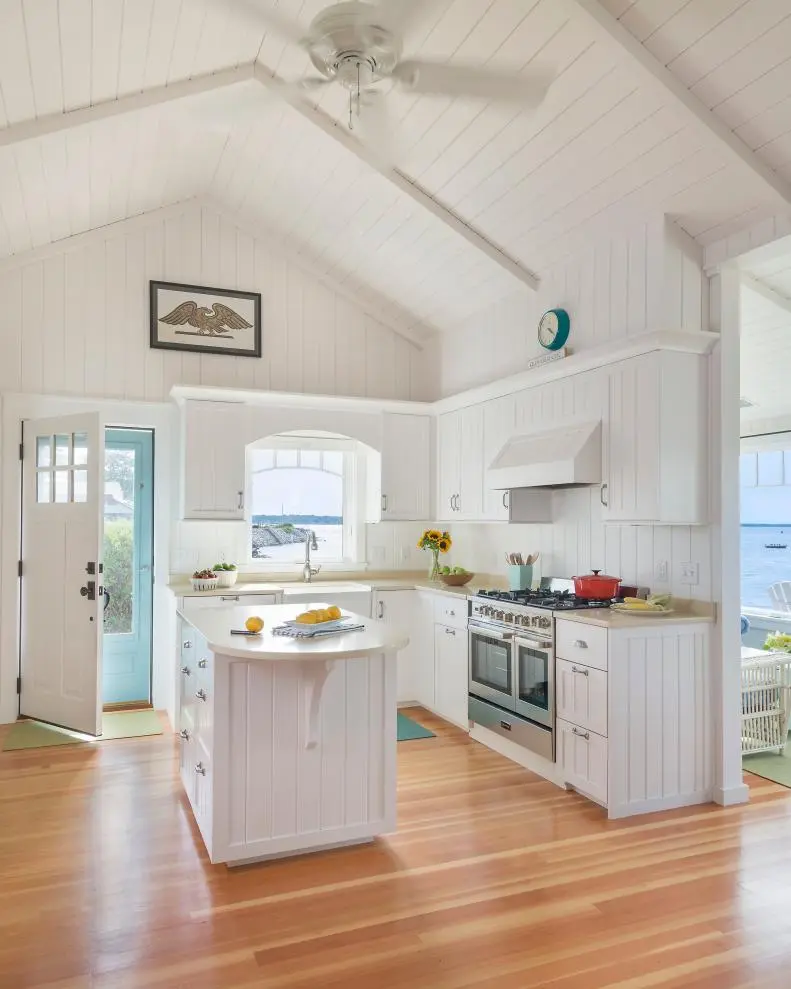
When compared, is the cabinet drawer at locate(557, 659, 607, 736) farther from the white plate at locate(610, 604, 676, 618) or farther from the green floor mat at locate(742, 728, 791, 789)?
the green floor mat at locate(742, 728, 791, 789)

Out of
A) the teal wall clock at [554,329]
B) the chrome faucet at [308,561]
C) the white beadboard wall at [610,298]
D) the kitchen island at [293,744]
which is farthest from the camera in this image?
the chrome faucet at [308,561]

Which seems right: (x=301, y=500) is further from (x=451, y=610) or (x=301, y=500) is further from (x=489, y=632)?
(x=489, y=632)

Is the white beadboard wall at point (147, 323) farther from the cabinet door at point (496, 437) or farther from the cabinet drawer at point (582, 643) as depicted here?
the cabinet drawer at point (582, 643)

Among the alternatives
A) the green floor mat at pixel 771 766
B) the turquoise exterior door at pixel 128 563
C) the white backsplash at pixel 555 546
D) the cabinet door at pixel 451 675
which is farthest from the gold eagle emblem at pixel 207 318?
the green floor mat at pixel 771 766

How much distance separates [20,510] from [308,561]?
203 cm

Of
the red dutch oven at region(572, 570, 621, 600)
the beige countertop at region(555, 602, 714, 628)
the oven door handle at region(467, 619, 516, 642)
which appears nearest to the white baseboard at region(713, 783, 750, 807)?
the beige countertop at region(555, 602, 714, 628)

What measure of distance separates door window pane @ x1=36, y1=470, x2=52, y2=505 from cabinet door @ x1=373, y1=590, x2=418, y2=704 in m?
2.34

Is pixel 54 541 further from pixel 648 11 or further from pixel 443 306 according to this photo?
pixel 648 11

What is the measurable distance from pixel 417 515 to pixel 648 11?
12.1 feet

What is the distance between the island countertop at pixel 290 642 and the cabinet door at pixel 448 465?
7.54 feet

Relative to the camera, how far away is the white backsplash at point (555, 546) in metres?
3.92

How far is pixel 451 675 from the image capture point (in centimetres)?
504

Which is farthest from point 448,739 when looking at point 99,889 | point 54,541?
point 54,541

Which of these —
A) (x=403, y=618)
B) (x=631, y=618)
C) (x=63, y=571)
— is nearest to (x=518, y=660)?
(x=631, y=618)
